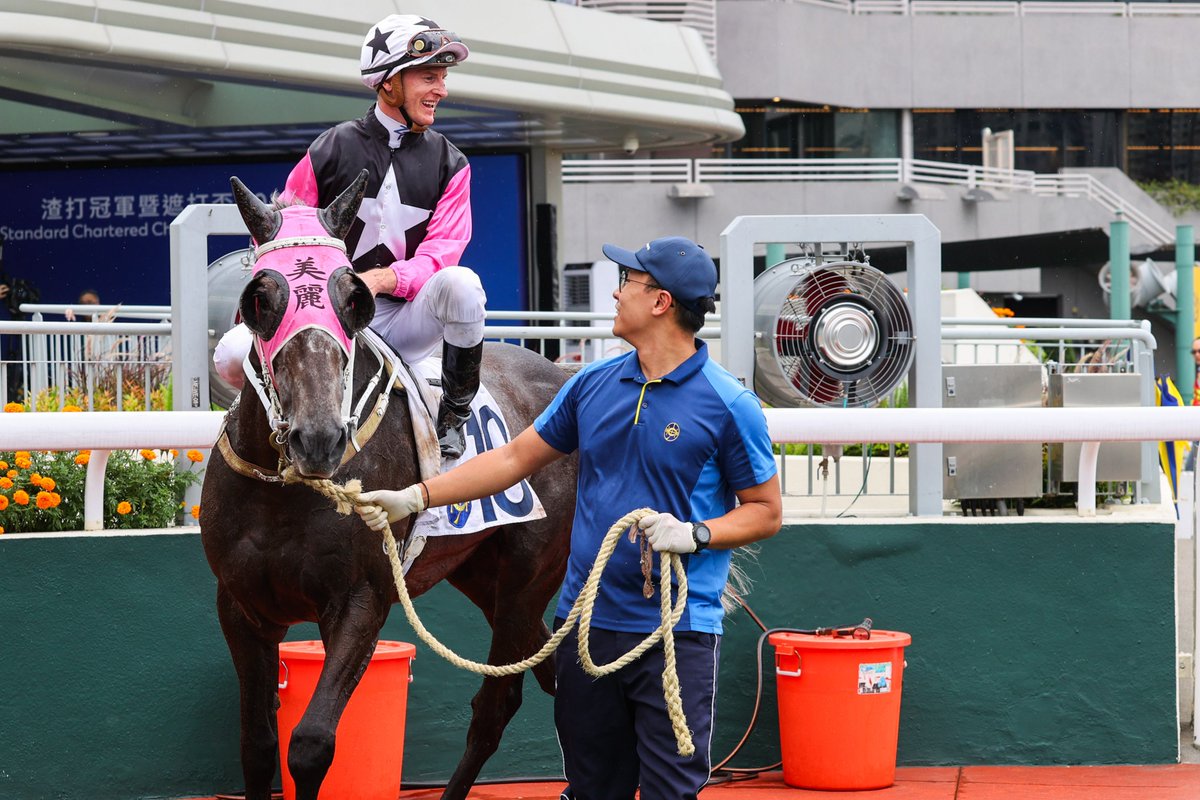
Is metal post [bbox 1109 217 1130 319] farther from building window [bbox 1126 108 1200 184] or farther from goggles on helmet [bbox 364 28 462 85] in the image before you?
goggles on helmet [bbox 364 28 462 85]

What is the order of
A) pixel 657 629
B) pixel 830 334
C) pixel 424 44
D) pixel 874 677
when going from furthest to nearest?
pixel 830 334 → pixel 874 677 → pixel 424 44 → pixel 657 629

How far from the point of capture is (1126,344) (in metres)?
9.36

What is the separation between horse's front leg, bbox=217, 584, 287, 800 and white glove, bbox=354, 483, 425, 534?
0.86 m

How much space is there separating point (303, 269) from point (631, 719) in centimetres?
146

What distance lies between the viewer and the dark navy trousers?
384cm

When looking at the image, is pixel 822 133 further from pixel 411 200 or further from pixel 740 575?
pixel 411 200

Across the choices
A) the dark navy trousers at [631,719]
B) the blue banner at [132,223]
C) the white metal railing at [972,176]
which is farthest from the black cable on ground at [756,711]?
the white metal railing at [972,176]

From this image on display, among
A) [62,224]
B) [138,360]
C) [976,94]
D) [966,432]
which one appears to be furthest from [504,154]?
[976,94]

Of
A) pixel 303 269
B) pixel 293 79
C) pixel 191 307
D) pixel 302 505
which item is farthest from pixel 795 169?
pixel 303 269

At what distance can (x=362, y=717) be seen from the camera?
224 inches

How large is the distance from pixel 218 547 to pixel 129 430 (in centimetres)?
117

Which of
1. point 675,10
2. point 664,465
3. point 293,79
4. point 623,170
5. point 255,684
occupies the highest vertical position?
point 675,10

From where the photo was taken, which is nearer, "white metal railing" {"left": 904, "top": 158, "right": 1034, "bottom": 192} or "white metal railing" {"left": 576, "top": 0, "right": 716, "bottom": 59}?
"white metal railing" {"left": 576, "top": 0, "right": 716, "bottom": 59}

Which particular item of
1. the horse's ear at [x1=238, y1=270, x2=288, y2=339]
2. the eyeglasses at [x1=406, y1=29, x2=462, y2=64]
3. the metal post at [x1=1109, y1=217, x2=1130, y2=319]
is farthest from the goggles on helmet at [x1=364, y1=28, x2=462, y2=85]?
the metal post at [x1=1109, y1=217, x2=1130, y2=319]
